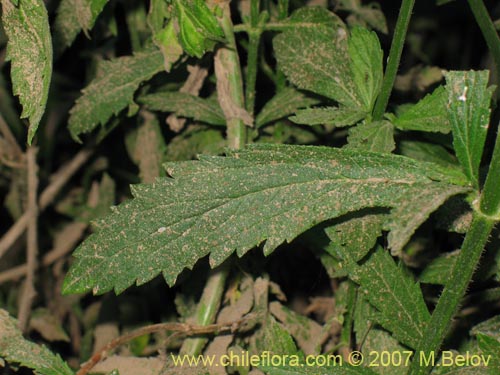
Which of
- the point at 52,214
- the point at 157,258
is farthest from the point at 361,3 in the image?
the point at 52,214

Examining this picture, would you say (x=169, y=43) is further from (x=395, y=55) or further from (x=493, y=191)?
(x=493, y=191)

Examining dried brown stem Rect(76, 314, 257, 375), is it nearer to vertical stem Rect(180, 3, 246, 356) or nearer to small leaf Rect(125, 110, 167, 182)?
vertical stem Rect(180, 3, 246, 356)

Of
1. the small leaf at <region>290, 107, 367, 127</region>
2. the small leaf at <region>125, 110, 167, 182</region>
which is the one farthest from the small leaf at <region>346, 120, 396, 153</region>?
the small leaf at <region>125, 110, 167, 182</region>

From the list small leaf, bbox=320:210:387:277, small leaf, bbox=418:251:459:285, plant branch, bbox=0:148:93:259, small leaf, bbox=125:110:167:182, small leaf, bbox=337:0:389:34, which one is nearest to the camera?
small leaf, bbox=320:210:387:277

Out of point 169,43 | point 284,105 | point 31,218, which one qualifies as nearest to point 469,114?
point 284,105

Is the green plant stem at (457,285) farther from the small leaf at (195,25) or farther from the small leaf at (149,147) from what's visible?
the small leaf at (149,147)
